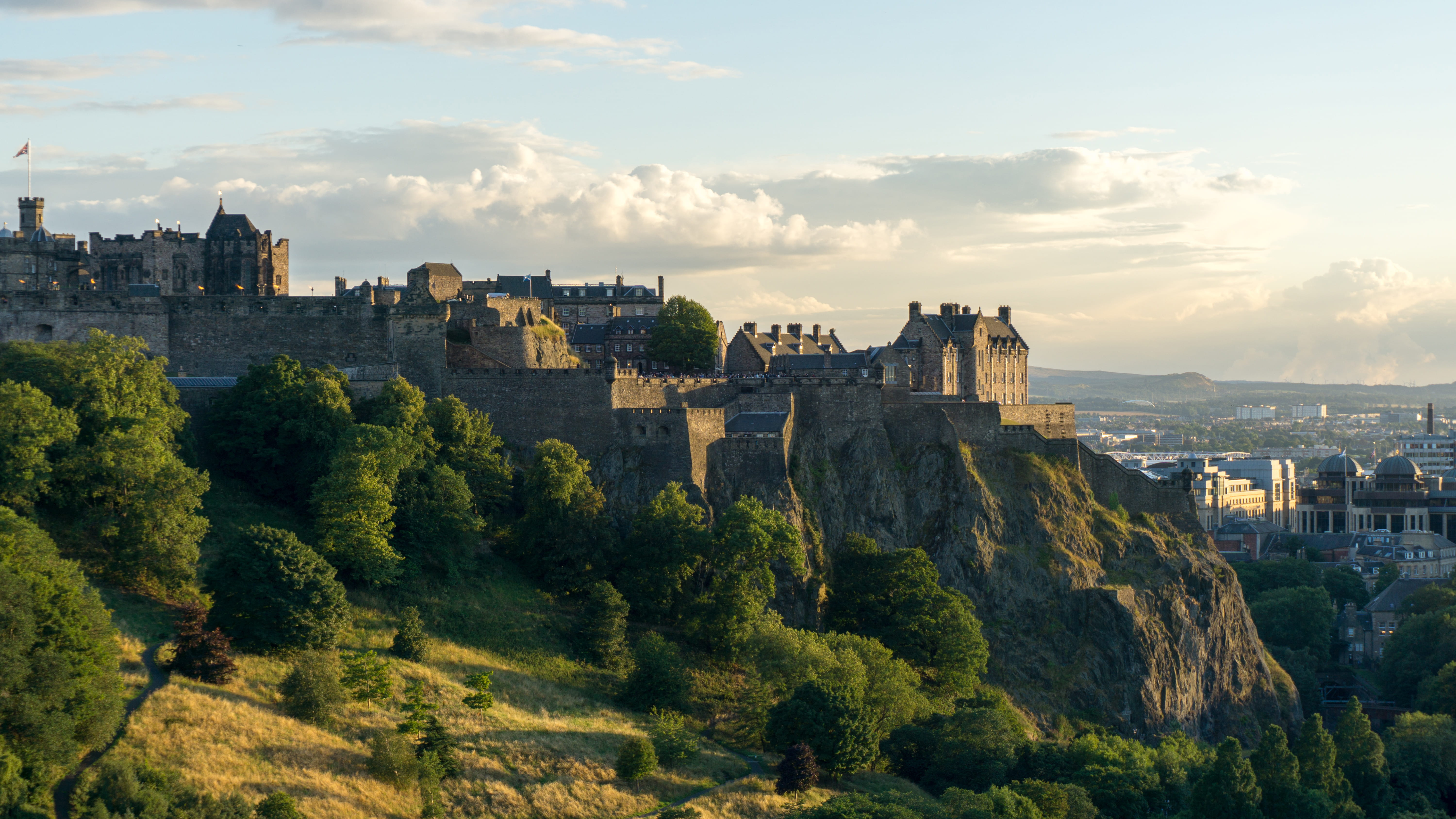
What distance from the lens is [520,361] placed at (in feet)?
246

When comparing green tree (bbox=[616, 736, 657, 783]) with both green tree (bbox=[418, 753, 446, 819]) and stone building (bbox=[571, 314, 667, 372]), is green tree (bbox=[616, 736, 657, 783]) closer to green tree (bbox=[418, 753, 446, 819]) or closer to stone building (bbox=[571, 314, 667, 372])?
green tree (bbox=[418, 753, 446, 819])

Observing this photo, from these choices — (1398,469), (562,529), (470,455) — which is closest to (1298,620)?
(1398,469)

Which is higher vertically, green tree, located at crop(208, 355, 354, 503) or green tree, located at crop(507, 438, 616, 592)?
green tree, located at crop(208, 355, 354, 503)

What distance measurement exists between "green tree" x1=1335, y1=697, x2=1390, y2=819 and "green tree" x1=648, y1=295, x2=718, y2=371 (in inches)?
1742

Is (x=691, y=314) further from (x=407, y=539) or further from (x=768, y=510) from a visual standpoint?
(x=407, y=539)

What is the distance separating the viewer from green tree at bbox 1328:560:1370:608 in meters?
114

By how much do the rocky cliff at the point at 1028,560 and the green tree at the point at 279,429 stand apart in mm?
20171

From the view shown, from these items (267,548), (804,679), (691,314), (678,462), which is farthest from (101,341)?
(691,314)

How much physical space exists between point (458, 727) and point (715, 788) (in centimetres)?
1016

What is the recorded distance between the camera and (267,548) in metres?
50.5

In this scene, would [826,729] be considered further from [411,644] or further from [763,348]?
[763,348]

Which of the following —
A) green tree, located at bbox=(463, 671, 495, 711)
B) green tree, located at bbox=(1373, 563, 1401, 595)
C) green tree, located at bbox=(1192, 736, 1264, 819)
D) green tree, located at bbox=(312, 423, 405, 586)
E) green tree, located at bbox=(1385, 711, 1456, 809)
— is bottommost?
green tree, located at bbox=(1385, 711, 1456, 809)

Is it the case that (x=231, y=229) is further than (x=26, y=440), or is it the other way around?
(x=231, y=229)

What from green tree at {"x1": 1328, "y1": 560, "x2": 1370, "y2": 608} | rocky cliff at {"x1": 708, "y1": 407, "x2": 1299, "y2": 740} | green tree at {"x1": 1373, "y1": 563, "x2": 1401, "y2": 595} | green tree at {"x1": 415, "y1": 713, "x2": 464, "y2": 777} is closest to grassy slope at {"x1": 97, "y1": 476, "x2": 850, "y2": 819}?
green tree at {"x1": 415, "y1": 713, "x2": 464, "y2": 777}
